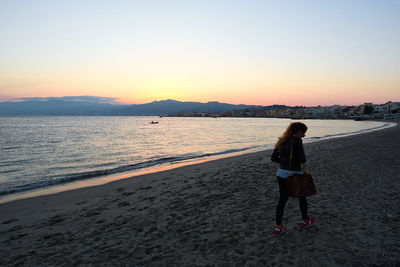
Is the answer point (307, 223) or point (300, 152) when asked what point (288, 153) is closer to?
point (300, 152)

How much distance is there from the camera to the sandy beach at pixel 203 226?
4109mm

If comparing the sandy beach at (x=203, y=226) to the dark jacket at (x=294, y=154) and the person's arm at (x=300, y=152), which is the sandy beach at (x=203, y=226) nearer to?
the dark jacket at (x=294, y=154)

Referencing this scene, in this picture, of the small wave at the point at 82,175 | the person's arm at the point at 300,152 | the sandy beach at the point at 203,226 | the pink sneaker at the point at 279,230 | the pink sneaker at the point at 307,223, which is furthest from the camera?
the small wave at the point at 82,175

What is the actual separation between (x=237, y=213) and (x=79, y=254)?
346 centimetres

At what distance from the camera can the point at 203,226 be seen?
5.32m

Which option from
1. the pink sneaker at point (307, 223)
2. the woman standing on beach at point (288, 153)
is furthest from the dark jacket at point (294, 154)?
the pink sneaker at point (307, 223)

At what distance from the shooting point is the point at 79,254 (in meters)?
4.41

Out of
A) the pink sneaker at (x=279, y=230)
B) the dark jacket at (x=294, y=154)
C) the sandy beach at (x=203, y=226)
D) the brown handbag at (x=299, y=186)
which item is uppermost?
the dark jacket at (x=294, y=154)

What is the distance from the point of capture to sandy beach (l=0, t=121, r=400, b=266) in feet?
13.5

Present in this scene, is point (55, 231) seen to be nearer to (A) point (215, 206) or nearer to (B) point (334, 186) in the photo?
(A) point (215, 206)

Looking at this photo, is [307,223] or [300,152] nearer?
[300,152]

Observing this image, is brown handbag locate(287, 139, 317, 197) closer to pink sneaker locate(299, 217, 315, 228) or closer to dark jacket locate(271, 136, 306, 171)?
dark jacket locate(271, 136, 306, 171)

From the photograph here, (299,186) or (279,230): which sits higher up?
(299,186)

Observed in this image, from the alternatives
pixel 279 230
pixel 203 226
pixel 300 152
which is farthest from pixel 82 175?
pixel 300 152
